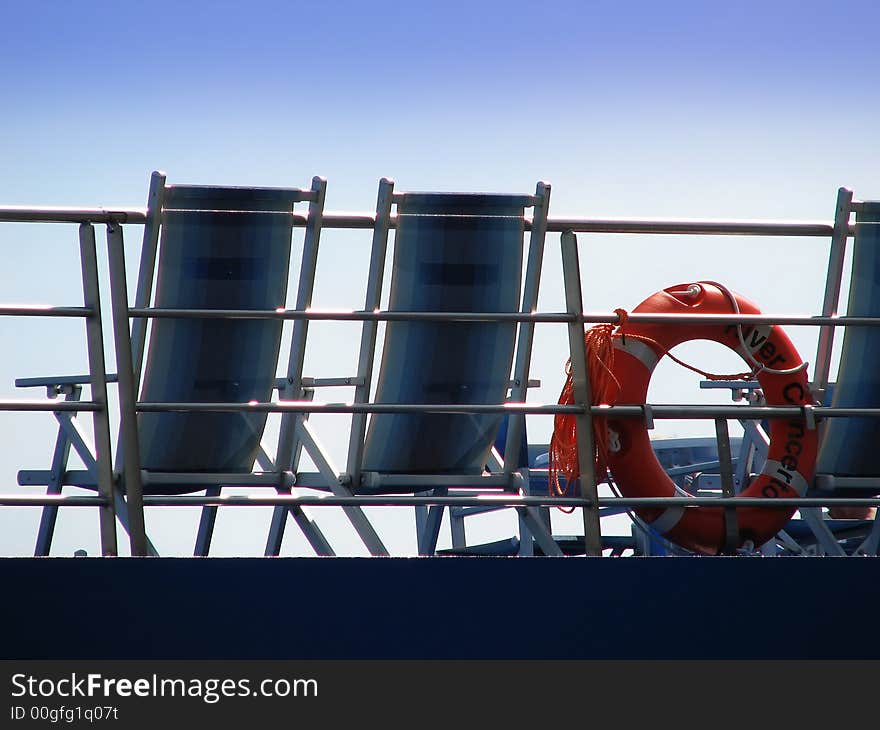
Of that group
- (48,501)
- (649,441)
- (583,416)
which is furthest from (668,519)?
(48,501)

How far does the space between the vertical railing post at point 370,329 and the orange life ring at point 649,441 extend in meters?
0.66

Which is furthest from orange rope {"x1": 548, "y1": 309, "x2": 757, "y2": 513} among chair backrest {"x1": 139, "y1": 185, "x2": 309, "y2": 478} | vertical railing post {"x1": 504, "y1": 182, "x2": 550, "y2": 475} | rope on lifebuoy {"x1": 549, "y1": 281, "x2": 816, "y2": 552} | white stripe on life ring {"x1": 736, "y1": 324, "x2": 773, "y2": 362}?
chair backrest {"x1": 139, "y1": 185, "x2": 309, "y2": 478}

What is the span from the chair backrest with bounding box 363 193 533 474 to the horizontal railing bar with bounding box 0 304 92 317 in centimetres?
89

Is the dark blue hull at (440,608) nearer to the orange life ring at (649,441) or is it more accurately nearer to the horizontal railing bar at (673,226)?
the orange life ring at (649,441)

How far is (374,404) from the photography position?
9.75 ft

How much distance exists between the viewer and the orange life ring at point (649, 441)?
3338mm

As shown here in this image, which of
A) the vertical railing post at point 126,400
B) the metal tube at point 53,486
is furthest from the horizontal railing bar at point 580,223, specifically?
the metal tube at point 53,486

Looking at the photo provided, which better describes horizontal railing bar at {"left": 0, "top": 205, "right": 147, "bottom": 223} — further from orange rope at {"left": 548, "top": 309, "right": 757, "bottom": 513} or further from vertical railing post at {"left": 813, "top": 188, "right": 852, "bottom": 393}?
vertical railing post at {"left": 813, "top": 188, "right": 852, "bottom": 393}

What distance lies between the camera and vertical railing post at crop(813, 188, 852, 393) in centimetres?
339

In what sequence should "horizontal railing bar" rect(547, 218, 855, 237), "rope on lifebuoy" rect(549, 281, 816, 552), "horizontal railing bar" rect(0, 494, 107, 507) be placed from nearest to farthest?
"horizontal railing bar" rect(0, 494, 107, 507)
"horizontal railing bar" rect(547, 218, 855, 237)
"rope on lifebuoy" rect(549, 281, 816, 552)

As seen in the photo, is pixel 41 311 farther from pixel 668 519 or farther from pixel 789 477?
pixel 789 477
